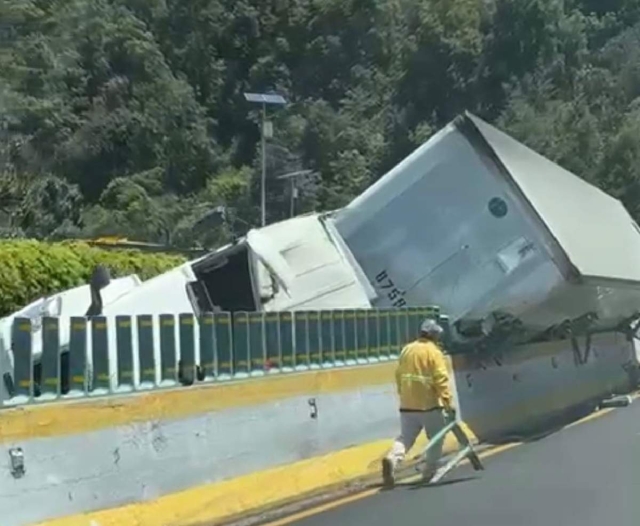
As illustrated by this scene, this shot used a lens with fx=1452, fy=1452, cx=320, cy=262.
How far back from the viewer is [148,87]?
249ft

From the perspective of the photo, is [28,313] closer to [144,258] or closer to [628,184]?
[144,258]

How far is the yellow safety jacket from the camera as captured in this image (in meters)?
14.2

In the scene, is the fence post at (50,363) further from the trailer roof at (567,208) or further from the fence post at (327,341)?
the trailer roof at (567,208)

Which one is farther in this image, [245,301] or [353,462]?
[245,301]

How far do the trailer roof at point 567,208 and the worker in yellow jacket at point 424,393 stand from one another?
3.70m

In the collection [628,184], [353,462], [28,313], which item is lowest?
[353,462]

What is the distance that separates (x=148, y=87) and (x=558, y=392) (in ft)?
182

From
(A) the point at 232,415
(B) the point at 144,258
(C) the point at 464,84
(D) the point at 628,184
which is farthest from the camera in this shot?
(C) the point at 464,84

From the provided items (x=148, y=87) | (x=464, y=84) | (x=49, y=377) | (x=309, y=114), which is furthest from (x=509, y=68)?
(x=49, y=377)

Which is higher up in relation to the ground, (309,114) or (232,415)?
(309,114)

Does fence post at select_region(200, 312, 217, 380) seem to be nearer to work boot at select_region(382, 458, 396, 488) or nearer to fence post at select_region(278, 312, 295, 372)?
fence post at select_region(278, 312, 295, 372)

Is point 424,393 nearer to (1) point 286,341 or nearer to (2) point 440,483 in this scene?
(2) point 440,483

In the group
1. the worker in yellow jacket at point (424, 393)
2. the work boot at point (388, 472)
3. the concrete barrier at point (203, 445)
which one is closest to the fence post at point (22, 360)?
the concrete barrier at point (203, 445)

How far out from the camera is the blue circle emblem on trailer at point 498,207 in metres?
18.2
